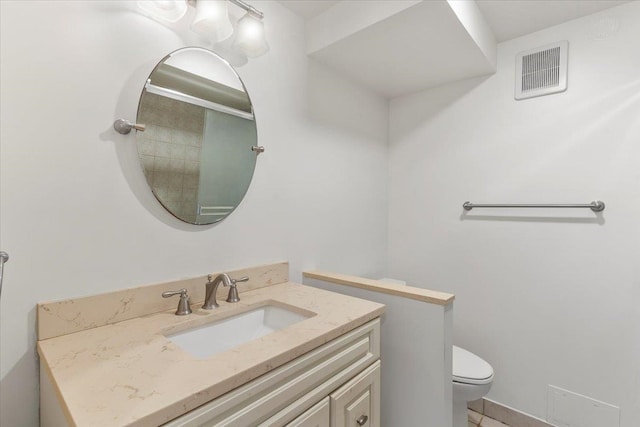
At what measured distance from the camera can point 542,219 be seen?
166cm

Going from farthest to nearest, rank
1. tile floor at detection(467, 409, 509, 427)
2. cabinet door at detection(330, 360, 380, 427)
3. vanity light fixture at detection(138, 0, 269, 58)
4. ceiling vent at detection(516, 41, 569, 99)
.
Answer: tile floor at detection(467, 409, 509, 427) < ceiling vent at detection(516, 41, 569, 99) < vanity light fixture at detection(138, 0, 269, 58) < cabinet door at detection(330, 360, 380, 427)

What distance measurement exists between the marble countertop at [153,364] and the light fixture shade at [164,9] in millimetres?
1067

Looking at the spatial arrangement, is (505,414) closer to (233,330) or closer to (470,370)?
(470,370)

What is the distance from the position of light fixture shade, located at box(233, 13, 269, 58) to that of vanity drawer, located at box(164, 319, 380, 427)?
1.25 m

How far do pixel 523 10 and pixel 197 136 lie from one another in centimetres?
173

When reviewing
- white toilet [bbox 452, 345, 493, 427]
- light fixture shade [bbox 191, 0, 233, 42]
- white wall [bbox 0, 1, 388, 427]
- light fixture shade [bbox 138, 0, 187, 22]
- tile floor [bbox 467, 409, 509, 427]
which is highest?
light fixture shade [bbox 191, 0, 233, 42]

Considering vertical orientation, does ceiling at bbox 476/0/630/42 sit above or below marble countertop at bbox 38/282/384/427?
above

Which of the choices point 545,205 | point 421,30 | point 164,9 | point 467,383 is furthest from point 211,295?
point 545,205

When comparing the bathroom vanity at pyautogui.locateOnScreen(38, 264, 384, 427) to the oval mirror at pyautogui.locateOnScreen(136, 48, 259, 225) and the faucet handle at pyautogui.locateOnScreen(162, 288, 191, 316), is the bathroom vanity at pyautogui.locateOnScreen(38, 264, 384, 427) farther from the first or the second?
the oval mirror at pyautogui.locateOnScreen(136, 48, 259, 225)

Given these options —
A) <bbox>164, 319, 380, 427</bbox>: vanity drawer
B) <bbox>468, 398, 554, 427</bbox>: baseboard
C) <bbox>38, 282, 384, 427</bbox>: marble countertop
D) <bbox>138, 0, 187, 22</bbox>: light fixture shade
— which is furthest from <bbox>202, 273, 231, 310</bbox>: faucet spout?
<bbox>468, 398, 554, 427</bbox>: baseboard

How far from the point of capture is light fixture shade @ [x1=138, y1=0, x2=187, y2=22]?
1.03 meters

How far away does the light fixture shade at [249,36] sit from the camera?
4.17 feet

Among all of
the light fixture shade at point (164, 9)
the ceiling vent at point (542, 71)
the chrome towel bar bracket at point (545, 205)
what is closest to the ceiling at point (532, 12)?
the ceiling vent at point (542, 71)

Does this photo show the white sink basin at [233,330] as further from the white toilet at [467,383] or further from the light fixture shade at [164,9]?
the light fixture shade at [164,9]
